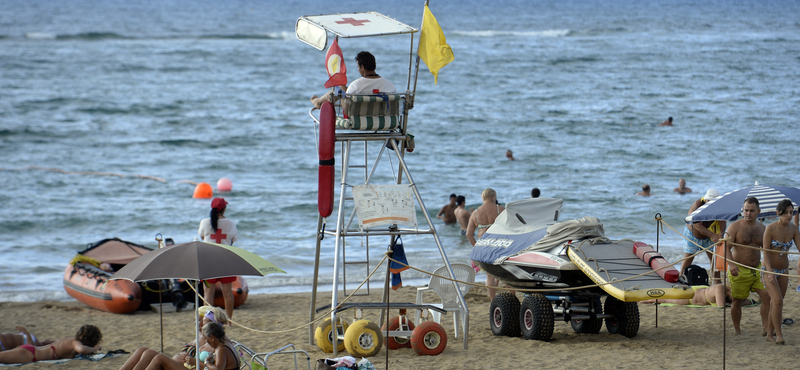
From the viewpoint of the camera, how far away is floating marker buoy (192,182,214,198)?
2098 centimetres

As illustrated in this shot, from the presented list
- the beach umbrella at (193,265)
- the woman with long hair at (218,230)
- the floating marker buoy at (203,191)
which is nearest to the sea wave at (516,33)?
the floating marker buoy at (203,191)

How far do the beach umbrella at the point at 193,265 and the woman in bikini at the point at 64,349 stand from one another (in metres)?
1.76

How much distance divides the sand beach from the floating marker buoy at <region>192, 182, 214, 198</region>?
34.5 ft

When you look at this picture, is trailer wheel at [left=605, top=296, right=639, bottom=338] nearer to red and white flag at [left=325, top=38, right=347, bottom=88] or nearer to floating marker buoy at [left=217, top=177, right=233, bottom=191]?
red and white flag at [left=325, top=38, right=347, bottom=88]

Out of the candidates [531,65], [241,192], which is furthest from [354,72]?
[241,192]

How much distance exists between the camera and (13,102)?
3250 centimetres

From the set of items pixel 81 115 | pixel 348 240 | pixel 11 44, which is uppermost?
pixel 11 44

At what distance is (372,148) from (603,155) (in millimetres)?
8162

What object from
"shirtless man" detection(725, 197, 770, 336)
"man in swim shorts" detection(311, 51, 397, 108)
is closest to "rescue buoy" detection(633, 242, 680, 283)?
"shirtless man" detection(725, 197, 770, 336)

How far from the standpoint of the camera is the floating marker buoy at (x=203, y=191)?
2098 cm

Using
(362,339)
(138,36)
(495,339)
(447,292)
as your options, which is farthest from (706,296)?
(138,36)

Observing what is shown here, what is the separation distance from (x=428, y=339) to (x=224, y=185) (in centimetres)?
1548

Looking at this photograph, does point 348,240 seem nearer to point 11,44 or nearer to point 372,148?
point 372,148

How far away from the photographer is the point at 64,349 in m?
7.36
